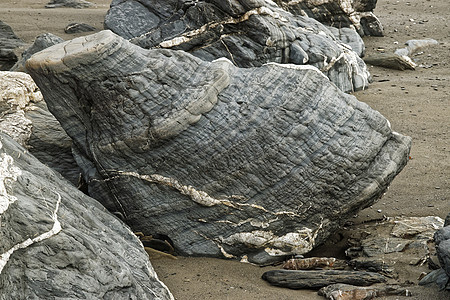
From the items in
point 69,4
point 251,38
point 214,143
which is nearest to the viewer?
point 214,143

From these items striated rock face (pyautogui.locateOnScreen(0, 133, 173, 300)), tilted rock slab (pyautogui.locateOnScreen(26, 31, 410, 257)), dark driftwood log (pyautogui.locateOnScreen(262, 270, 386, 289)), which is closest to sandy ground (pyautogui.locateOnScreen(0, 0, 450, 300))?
dark driftwood log (pyautogui.locateOnScreen(262, 270, 386, 289))

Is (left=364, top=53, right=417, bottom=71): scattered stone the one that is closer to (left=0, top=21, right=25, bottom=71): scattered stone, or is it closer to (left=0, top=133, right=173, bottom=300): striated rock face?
(left=0, top=21, right=25, bottom=71): scattered stone

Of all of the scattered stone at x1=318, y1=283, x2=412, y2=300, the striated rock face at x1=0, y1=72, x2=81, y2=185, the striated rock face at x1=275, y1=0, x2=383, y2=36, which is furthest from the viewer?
the striated rock face at x1=275, y1=0, x2=383, y2=36

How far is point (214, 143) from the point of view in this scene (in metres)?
3.93

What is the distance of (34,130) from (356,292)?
9.16ft

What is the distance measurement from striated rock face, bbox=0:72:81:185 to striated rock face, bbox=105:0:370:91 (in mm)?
2614

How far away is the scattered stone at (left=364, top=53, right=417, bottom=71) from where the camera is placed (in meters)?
9.44

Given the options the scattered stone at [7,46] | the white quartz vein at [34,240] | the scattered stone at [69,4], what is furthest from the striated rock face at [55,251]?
the scattered stone at [69,4]

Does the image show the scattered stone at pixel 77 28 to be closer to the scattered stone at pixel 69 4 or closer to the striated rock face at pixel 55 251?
the scattered stone at pixel 69 4

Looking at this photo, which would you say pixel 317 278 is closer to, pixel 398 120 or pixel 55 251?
pixel 55 251

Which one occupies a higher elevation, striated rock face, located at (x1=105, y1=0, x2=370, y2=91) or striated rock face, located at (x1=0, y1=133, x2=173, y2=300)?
striated rock face, located at (x1=0, y1=133, x2=173, y2=300)

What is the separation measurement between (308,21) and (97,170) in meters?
4.99

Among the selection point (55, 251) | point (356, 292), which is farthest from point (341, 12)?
point (55, 251)

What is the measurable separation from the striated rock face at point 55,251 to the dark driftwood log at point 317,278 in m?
0.79
